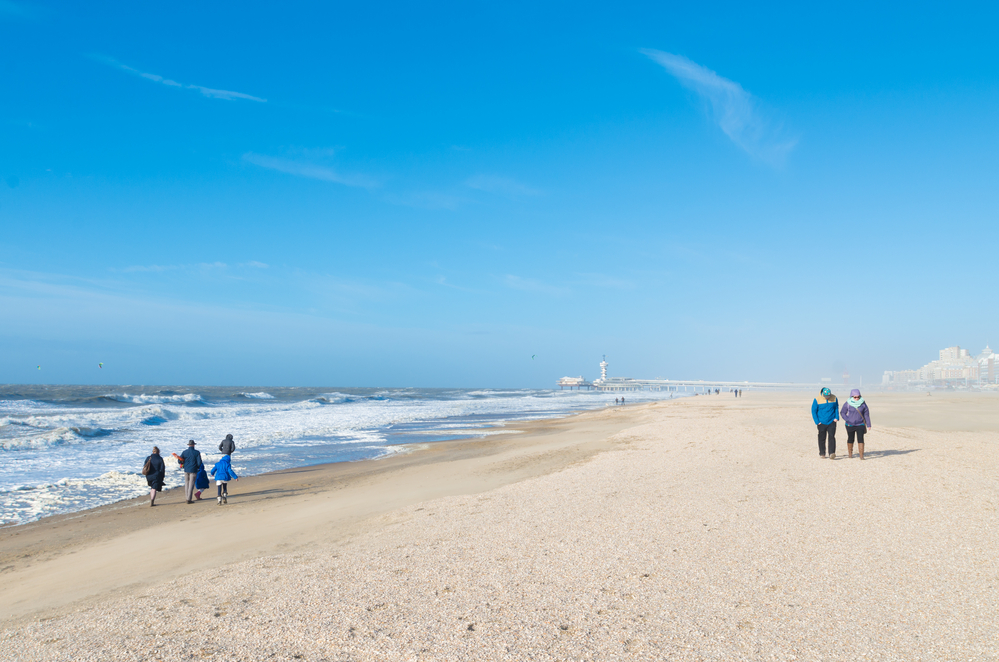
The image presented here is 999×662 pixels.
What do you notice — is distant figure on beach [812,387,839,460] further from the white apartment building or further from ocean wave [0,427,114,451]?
the white apartment building

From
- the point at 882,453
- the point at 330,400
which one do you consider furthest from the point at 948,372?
the point at 882,453

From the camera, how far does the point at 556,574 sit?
→ 5703mm

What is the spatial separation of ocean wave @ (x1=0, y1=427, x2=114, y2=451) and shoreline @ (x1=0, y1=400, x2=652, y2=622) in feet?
45.5

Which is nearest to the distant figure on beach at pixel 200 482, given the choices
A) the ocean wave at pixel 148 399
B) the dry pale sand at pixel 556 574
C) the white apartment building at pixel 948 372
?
the dry pale sand at pixel 556 574

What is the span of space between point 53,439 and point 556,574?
27.5m

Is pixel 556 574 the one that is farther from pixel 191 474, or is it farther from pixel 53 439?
pixel 53 439

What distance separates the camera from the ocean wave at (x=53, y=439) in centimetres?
2272

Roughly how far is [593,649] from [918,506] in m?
6.49

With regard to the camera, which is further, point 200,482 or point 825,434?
point 825,434

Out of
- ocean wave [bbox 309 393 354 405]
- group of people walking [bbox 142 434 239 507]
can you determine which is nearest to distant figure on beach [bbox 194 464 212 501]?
group of people walking [bbox 142 434 239 507]

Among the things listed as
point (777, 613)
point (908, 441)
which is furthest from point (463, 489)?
point (908, 441)

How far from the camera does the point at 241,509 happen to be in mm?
11469

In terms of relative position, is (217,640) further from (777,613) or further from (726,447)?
(726,447)

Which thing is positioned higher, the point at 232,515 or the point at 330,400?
the point at 232,515
